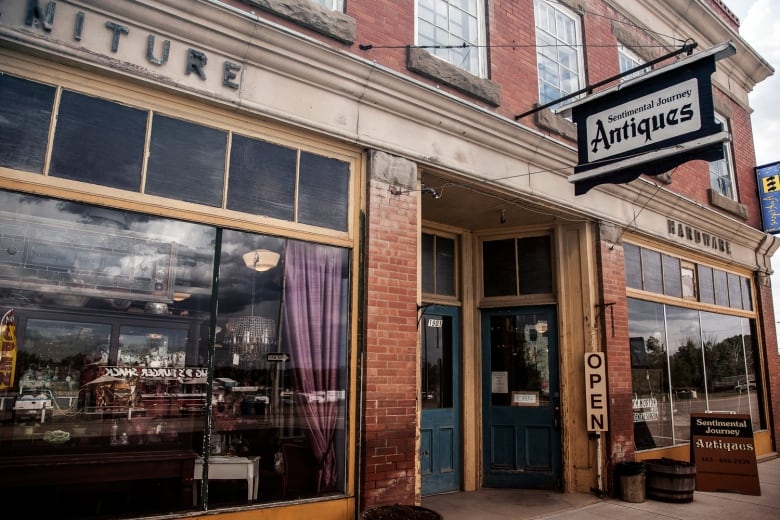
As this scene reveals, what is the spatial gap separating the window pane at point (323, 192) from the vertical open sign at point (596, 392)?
14.0 feet

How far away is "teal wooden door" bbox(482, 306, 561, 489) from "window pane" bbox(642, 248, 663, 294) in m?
2.10

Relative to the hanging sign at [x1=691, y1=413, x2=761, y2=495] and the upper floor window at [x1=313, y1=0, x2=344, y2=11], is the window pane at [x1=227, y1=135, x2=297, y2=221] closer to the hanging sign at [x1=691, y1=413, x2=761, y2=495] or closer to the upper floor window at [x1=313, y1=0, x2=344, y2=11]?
the upper floor window at [x1=313, y1=0, x2=344, y2=11]

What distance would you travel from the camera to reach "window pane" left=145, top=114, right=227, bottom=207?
177 inches

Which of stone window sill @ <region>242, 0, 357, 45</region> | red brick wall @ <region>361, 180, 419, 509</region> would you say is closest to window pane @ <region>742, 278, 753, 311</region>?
red brick wall @ <region>361, 180, 419, 509</region>

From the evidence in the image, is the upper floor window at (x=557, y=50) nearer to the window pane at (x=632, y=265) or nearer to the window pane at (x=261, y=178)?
the window pane at (x=632, y=265)

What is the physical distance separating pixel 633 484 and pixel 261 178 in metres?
6.11

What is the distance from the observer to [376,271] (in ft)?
17.9

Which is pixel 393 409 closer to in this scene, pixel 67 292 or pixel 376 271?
pixel 376 271

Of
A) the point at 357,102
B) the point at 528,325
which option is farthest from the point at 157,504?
the point at 528,325

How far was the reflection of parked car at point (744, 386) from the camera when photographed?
10.9 meters

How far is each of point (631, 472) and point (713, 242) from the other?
558 centimetres

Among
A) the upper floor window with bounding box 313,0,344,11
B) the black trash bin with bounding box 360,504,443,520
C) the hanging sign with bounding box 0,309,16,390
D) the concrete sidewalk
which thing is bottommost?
the concrete sidewalk

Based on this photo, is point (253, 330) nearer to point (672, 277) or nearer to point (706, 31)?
point (672, 277)

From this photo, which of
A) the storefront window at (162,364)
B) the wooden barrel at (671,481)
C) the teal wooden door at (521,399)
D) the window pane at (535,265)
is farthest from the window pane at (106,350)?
the wooden barrel at (671,481)
